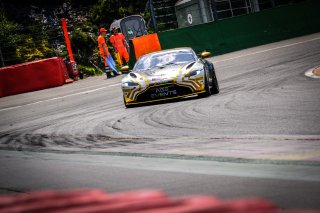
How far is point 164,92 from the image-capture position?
12.1 m

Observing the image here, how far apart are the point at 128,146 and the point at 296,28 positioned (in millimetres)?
25622

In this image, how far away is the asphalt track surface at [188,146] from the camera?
15.4 ft

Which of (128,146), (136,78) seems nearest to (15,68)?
(136,78)

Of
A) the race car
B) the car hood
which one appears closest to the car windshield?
the race car

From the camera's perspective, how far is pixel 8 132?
Answer: 11.0m

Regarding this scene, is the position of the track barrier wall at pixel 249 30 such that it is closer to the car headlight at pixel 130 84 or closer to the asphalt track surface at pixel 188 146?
the asphalt track surface at pixel 188 146

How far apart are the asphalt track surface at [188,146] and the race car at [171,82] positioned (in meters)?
0.29

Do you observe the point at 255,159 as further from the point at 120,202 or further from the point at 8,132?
the point at 8,132

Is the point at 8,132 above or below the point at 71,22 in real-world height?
below

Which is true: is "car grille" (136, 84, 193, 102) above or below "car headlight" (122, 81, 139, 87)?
below

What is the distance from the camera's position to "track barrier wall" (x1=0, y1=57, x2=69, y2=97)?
85.1 feet

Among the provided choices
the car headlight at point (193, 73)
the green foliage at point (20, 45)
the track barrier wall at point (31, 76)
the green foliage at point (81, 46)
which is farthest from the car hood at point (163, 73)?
the green foliage at point (81, 46)

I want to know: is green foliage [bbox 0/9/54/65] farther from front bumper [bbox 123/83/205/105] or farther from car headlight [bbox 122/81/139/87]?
front bumper [bbox 123/83/205/105]

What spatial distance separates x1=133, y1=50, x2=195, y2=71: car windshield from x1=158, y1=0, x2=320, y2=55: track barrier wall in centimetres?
1484
